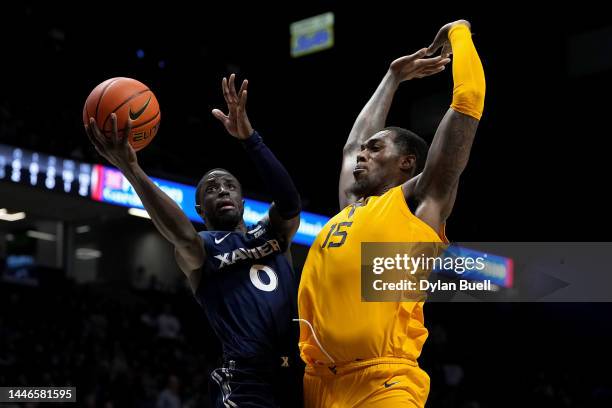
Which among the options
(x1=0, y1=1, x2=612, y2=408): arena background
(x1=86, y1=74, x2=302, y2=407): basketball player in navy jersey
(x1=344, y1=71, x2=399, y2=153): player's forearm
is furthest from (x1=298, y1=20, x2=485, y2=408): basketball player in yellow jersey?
(x1=0, y1=1, x2=612, y2=408): arena background

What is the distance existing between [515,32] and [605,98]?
2395 mm

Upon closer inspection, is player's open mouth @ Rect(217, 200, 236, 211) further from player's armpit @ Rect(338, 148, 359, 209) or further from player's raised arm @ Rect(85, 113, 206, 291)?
player's armpit @ Rect(338, 148, 359, 209)

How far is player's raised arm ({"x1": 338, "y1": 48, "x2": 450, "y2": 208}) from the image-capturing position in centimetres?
392

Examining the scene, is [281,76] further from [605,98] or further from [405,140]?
[405,140]

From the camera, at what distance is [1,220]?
2008 centimetres

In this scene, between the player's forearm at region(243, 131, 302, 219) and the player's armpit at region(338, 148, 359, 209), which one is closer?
the player's forearm at region(243, 131, 302, 219)

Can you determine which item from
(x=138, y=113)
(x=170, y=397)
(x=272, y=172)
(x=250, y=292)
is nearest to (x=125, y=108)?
(x=138, y=113)

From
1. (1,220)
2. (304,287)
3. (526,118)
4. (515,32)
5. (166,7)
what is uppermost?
(166,7)

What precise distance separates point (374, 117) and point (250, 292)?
1028mm

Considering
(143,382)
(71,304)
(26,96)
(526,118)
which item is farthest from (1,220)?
(526,118)

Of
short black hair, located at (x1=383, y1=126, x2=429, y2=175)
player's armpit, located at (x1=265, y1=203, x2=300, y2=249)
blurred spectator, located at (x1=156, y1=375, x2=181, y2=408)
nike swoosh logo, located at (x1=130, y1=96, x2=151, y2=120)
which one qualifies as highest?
nike swoosh logo, located at (x1=130, y1=96, x2=151, y2=120)

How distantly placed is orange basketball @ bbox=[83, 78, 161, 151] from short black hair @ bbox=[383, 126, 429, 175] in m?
1.13

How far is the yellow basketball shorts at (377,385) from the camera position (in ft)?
10.1

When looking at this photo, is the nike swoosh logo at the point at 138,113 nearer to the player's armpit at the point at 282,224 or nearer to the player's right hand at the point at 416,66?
the player's armpit at the point at 282,224
